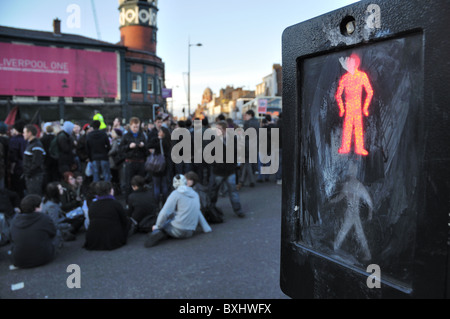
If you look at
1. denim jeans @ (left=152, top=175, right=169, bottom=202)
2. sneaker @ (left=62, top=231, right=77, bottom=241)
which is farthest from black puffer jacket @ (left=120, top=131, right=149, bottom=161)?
sneaker @ (left=62, top=231, right=77, bottom=241)

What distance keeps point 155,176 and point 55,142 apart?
237 centimetres

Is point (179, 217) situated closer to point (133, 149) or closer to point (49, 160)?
point (133, 149)

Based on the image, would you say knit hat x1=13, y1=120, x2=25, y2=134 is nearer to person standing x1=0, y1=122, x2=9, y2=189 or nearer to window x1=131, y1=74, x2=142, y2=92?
person standing x1=0, y1=122, x2=9, y2=189

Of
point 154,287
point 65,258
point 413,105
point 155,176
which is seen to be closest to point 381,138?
point 413,105

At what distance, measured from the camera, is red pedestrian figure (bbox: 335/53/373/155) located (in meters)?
0.80

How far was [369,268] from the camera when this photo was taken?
0.81m

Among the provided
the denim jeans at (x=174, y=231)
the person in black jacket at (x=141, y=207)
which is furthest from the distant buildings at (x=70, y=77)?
the denim jeans at (x=174, y=231)

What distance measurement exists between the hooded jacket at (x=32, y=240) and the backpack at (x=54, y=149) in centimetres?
305

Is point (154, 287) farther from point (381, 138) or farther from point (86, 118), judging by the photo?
point (86, 118)

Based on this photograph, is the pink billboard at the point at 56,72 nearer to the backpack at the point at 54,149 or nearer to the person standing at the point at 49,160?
the person standing at the point at 49,160

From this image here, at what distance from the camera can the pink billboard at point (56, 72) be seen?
28.7m

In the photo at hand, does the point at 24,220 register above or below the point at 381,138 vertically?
below

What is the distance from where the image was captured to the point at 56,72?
30.2 metres

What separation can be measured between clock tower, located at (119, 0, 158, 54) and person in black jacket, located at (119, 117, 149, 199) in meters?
33.4
